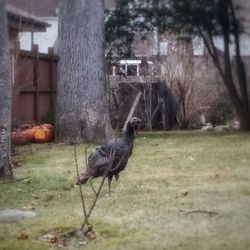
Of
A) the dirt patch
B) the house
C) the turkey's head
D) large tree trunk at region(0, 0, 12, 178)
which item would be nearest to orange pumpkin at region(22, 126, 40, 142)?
large tree trunk at region(0, 0, 12, 178)

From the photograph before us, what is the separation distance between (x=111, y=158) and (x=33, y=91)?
12.3 ft

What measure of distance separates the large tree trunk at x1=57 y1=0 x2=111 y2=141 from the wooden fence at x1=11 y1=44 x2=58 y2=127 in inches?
8.5

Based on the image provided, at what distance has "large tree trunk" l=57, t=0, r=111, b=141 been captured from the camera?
5.67 meters

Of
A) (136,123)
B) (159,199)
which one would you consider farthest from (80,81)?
(136,123)

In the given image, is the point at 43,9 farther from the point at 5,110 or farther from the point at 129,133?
the point at 5,110

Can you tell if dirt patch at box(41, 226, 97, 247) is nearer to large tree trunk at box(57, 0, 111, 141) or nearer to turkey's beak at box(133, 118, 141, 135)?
turkey's beak at box(133, 118, 141, 135)

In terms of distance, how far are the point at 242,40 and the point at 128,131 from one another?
183cm

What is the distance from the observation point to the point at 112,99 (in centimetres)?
507

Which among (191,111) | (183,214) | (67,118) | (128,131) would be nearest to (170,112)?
(191,111)

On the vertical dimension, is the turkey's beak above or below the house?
below

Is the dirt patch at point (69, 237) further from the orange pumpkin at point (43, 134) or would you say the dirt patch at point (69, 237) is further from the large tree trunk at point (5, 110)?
the orange pumpkin at point (43, 134)

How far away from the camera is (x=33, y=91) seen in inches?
304

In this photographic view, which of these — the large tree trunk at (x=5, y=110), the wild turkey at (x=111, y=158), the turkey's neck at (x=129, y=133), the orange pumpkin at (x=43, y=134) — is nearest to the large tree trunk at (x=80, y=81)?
the orange pumpkin at (x=43, y=134)

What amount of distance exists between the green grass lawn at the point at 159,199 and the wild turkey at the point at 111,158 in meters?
0.13
